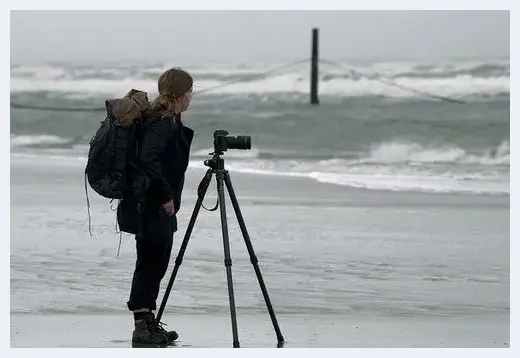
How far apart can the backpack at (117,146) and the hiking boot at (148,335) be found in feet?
2.33

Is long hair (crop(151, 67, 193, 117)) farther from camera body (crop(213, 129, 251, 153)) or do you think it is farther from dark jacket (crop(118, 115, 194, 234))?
camera body (crop(213, 129, 251, 153))

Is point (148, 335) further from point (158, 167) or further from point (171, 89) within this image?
point (171, 89)

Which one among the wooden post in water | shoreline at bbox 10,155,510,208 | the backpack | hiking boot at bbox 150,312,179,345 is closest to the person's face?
the backpack

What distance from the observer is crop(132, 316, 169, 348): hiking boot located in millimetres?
6785

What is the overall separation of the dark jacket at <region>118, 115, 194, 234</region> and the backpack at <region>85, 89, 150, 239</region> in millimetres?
48

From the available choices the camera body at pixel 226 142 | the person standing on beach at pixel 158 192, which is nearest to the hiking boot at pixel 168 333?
the person standing on beach at pixel 158 192

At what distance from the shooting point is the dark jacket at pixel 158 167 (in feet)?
21.2

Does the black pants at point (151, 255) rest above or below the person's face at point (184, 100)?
below

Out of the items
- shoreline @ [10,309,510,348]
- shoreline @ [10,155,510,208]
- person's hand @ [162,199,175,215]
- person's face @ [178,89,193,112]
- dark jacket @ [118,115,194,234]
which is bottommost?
shoreline @ [10,309,510,348]

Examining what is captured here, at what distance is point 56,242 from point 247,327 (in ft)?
11.6

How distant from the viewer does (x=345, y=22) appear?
135 feet

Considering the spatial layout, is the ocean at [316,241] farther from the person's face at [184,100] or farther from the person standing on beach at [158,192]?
the person's face at [184,100]

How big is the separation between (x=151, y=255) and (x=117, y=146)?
63 cm
